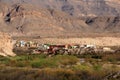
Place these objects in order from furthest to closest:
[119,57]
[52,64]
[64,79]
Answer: [119,57] < [52,64] < [64,79]

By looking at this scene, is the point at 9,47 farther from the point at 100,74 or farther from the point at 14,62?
the point at 100,74

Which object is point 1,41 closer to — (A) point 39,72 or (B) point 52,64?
(B) point 52,64

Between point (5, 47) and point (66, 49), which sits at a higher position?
point (5, 47)

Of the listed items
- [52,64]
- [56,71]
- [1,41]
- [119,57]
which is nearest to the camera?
[56,71]

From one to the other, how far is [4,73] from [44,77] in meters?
3.29

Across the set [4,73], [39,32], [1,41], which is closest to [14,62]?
[4,73]

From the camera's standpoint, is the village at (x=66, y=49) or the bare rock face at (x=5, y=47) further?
the village at (x=66, y=49)

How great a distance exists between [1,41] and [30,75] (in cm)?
2991

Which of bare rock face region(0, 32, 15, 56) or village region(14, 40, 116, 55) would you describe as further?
village region(14, 40, 116, 55)

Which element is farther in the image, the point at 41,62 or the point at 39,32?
the point at 39,32

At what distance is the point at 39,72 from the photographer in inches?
960

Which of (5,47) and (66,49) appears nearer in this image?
(5,47)

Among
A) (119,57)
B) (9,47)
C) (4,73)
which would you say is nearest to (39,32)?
(9,47)

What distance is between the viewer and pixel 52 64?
30875 mm
